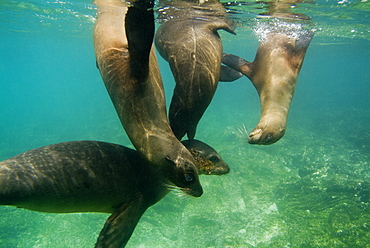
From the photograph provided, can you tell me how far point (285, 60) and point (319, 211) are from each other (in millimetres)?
6443

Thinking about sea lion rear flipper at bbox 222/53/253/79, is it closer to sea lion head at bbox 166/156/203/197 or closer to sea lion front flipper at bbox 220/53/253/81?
sea lion front flipper at bbox 220/53/253/81

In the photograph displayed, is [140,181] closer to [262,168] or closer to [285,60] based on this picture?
[285,60]

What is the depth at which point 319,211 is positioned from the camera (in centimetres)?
879

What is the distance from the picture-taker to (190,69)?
349cm

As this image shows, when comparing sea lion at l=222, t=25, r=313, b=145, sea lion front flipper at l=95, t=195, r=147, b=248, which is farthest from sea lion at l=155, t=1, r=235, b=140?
sea lion front flipper at l=95, t=195, r=147, b=248

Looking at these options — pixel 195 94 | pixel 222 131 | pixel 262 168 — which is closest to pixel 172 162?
pixel 195 94

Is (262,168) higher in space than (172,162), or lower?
lower

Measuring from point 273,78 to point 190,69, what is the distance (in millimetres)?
1852

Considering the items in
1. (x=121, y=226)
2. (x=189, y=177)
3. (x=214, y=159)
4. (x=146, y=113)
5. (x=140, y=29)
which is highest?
(x=140, y=29)

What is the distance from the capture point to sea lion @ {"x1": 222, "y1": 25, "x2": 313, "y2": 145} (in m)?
3.64

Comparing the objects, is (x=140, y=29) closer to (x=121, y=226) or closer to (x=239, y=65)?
(x=121, y=226)

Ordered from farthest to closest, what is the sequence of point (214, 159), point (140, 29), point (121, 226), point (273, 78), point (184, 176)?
point (273, 78)
point (214, 159)
point (121, 226)
point (184, 176)
point (140, 29)

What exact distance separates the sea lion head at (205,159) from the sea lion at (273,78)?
647 millimetres

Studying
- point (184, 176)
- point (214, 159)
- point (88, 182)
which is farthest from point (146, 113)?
point (214, 159)
